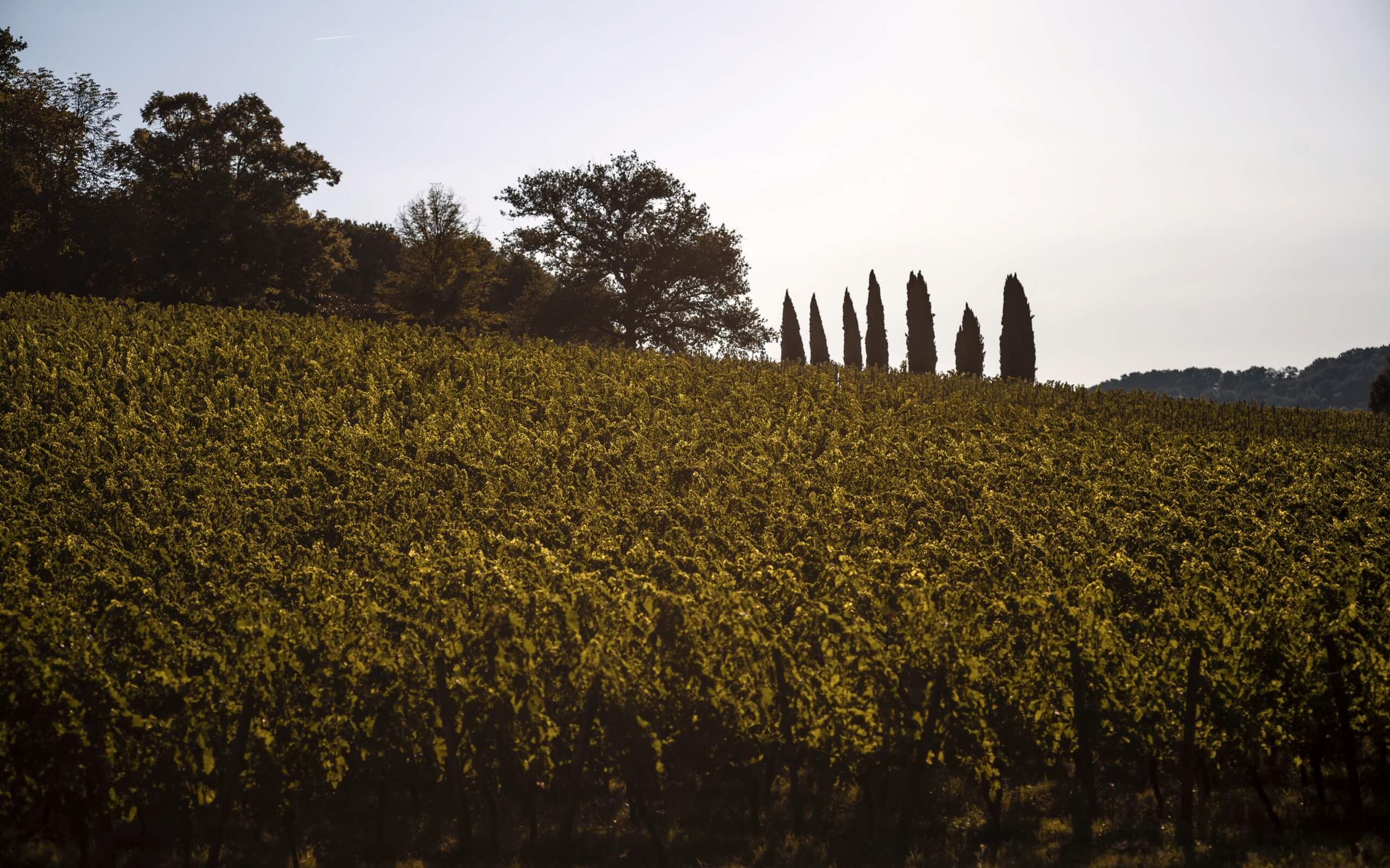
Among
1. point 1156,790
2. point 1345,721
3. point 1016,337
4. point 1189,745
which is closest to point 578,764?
point 1156,790

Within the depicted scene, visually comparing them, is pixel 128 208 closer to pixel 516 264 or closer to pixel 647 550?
pixel 516 264

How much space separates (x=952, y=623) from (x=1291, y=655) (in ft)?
11.4

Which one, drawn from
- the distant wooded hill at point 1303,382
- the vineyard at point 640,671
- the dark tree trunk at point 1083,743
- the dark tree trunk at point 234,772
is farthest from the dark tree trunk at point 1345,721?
the distant wooded hill at point 1303,382

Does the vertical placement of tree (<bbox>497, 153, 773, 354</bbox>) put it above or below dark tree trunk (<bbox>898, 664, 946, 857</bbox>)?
above

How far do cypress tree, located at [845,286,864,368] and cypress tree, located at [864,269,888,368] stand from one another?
2781 millimetres

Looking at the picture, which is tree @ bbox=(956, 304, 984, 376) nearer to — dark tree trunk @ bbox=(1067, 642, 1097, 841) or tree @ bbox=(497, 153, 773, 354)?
tree @ bbox=(497, 153, 773, 354)

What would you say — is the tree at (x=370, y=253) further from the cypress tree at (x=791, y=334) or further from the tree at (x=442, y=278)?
the cypress tree at (x=791, y=334)

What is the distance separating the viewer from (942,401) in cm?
2636

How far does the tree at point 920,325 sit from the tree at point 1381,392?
2301 centimetres

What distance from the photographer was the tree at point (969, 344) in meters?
52.1

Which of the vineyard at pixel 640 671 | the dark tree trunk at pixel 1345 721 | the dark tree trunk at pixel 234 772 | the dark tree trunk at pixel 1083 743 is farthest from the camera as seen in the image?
the dark tree trunk at pixel 1083 743

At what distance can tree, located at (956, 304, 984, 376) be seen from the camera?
5209 centimetres

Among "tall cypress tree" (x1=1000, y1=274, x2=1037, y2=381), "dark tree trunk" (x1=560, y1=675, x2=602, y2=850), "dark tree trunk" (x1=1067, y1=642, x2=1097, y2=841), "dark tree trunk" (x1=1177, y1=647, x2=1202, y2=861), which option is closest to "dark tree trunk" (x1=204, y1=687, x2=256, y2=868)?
"dark tree trunk" (x1=560, y1=675, x2=602, y2=850)

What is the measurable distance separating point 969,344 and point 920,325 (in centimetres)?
411
